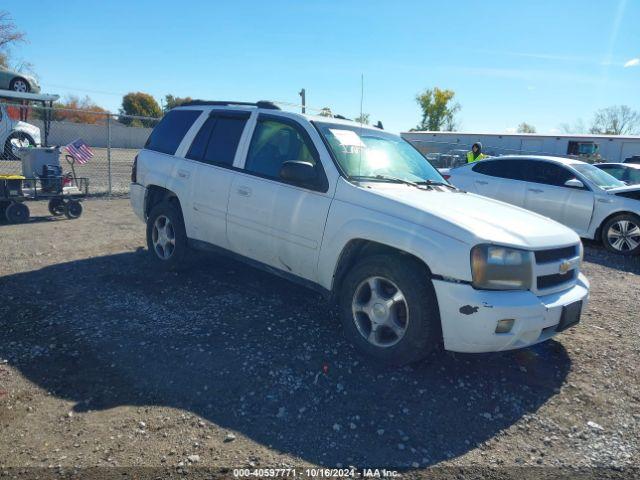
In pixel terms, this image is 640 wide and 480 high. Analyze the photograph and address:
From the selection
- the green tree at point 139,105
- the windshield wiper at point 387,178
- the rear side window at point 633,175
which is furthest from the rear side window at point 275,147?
the green tree at point 139,105

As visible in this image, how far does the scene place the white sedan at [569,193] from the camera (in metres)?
8.18

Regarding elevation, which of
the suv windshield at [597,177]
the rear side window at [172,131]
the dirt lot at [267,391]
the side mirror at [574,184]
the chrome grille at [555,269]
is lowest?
the dirt lot at [267,391]

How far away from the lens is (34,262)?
5.73m

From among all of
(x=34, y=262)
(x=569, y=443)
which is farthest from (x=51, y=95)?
(x=569, y=443)

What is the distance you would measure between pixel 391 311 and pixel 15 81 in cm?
1893

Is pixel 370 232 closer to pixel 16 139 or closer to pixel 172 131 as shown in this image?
pixel 172 131

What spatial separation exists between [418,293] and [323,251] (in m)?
0.95

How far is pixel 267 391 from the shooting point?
3.19 meters

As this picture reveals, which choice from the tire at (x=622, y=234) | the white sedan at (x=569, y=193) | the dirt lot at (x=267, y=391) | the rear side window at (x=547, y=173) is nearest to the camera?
the dirt lot at (x=267, y=391)

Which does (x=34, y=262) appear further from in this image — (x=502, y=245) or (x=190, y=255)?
(x=502, y=245)

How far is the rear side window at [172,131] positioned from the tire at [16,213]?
11.0ft

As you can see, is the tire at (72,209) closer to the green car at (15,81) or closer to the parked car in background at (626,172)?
the green car at (15,81)

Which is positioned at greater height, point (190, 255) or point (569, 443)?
point (190, 255)

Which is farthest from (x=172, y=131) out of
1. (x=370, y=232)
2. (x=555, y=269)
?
(x=555, y=269)
